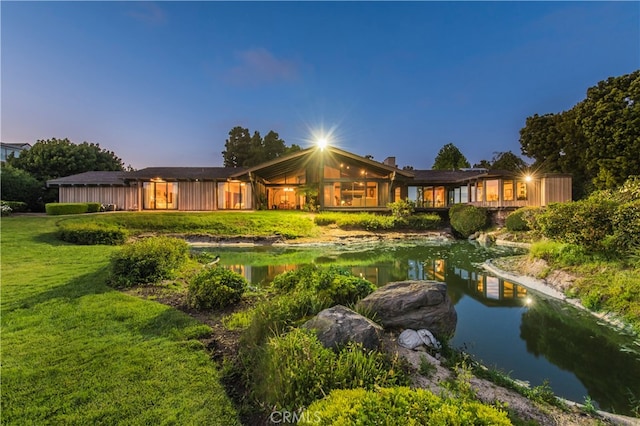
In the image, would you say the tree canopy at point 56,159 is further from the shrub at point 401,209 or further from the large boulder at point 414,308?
the large boulder at point 414,308

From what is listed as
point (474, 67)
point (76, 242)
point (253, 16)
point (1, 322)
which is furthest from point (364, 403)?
point (474, 67)

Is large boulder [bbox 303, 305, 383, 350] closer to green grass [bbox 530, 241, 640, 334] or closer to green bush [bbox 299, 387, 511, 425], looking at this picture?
green bush [bbox 299, 387, 511, 425]

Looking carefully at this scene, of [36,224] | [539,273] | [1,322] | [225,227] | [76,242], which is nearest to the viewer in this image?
[1,322]

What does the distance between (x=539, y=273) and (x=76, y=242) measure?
650 inches

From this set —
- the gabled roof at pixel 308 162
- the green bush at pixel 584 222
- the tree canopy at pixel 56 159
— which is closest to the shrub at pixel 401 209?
the gabled roof at pixel 308 162

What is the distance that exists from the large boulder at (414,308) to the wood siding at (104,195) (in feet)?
81.2

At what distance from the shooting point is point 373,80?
38.9 m

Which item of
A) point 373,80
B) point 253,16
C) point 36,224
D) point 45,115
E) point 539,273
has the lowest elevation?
point 539,273

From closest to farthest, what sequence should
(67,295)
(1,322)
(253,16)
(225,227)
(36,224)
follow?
(1,322) → (67,295) → (36,224) → (253,16) → (225,227)

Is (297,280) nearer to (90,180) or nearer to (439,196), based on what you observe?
(439,196)

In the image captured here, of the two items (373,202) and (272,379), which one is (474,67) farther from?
(272,379)

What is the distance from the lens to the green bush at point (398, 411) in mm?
1772

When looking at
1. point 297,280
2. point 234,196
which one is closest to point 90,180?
point 234,196

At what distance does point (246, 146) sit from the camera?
42.9m
